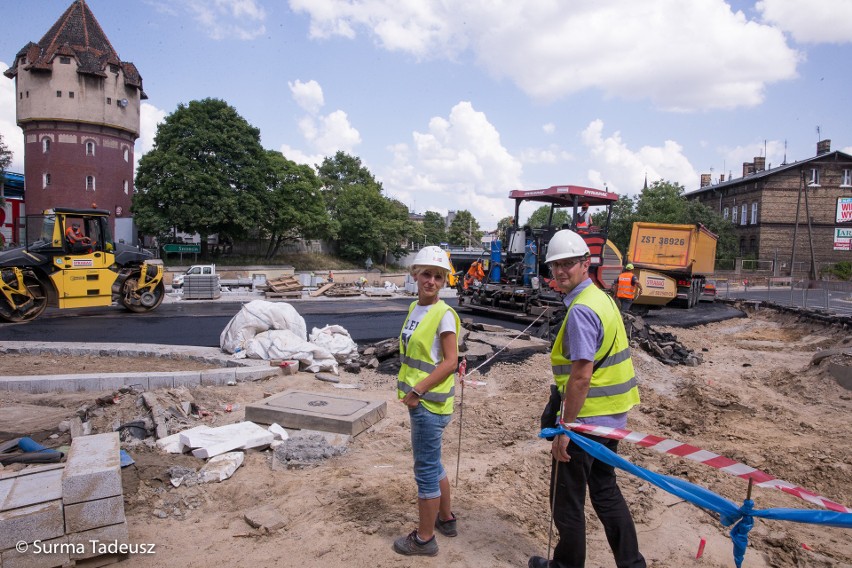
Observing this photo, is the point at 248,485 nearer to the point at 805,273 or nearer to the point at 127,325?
the point at 127,325

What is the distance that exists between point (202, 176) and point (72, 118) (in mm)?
9339

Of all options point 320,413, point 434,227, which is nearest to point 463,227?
point 434,227

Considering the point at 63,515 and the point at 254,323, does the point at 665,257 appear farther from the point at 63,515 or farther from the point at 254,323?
the point at 63,515

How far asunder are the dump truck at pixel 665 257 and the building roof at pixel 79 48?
3288 centimetres

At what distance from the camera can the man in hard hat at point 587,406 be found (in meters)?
2.82

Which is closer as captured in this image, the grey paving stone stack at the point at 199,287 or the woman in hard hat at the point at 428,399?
the woman in hard hat at the point at 428,399

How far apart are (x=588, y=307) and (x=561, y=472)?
2.93 ft

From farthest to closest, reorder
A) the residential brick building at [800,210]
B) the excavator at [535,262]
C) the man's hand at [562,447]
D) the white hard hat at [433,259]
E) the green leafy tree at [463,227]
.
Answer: the green leafy tree at [463,227] < the residential brick building at [800,210] < the excavator at [535,262] < the white hard hat at [433,259] < the man's hand at [562,447]

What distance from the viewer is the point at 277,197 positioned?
116 ft

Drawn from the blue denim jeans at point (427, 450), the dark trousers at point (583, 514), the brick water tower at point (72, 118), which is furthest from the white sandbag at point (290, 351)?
the brick water tower at point (72, 118)

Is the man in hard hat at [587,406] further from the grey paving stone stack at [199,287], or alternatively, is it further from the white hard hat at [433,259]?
the grey paving stone stack at [199,287]

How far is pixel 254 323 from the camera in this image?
8.89 metres

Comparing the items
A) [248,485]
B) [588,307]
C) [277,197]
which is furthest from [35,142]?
[588,307]

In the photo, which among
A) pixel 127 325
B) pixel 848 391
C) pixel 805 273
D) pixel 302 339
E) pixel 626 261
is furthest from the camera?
pixel 805 273
